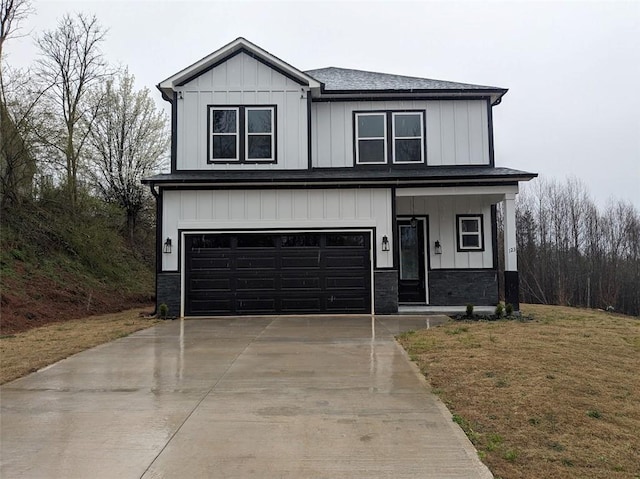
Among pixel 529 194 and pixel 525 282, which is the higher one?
pixel 529 194

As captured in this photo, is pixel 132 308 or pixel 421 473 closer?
pixel 421 473

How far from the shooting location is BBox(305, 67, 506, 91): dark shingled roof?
1494cm

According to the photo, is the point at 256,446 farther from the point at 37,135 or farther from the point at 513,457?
the point at 37,135

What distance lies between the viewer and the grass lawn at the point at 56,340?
703 centimetres

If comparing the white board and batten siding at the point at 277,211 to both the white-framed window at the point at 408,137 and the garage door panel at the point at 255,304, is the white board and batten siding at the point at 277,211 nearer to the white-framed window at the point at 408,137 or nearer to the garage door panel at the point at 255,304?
the garage door panel at the point at 255,304

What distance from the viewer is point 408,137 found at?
49.0 feet

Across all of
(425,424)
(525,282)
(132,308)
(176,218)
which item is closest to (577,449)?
(425,424)

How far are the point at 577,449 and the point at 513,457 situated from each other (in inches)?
22.4

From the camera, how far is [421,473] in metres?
3.47

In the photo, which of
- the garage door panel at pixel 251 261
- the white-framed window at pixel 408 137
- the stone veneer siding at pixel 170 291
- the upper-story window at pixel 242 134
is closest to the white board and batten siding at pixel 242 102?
the upper-story window at pixel 242 134

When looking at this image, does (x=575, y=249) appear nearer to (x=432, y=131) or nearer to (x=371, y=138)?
(x=432, y=131)

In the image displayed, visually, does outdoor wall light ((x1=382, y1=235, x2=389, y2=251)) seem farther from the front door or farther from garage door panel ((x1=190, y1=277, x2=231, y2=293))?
garage door panel ((x1=190, y1=277, x2=231, y2=293))

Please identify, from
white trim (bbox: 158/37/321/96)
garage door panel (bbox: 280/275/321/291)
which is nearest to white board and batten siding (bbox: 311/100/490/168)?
white trim (bbox: 158/37/321/96)

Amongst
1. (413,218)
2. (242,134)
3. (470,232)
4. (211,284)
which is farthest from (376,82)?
(211,284)
